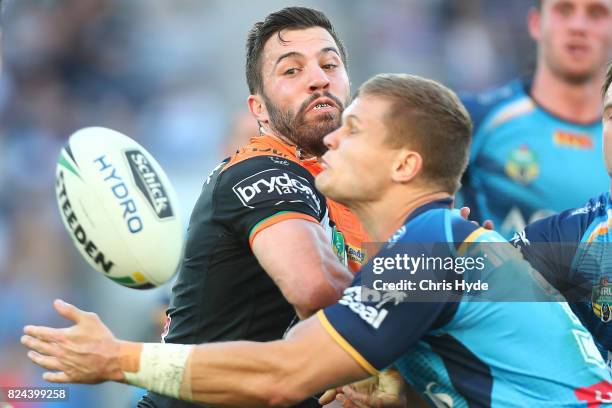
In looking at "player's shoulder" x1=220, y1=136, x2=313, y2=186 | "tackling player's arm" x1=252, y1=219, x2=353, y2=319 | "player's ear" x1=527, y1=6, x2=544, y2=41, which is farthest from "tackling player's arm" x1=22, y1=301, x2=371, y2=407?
"player's ear" x1=527, y1=6, x2=544, y2=41

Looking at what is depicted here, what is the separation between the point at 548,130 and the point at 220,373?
5.42 m

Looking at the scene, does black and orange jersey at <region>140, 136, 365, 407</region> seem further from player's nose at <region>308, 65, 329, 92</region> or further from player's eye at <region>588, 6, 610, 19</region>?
player's eye at <region>588, 6, 610, 19</region>

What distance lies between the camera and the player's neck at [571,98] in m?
8.09

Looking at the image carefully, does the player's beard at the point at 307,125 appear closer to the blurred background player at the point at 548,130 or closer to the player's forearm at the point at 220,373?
the player's forearm at the point at 220,373

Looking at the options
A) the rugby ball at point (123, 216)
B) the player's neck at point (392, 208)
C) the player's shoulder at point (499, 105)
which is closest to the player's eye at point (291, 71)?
the rugby ball at point (123, 216)

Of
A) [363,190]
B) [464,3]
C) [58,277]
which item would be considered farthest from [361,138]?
[464,3]

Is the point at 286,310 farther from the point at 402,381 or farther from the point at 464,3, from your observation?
the point at 464,3

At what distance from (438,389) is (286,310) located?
1001 mm

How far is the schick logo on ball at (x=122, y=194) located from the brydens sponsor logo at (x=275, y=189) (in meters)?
0.46

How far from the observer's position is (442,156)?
3740 millimetres

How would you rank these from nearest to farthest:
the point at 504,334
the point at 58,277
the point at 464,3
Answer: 1. the point at 504,334
2. the point at 58,277
3. the point at 464,3

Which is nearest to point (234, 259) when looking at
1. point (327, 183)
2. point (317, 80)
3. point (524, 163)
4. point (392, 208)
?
point (327, 183)

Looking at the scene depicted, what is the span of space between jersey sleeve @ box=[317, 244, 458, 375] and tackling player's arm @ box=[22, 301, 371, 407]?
0.04 meters

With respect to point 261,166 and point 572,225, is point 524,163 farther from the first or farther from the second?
point 261,166
